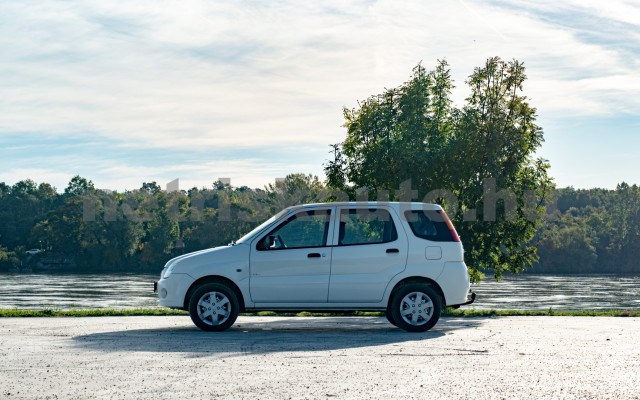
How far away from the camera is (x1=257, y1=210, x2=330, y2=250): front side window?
1112cm

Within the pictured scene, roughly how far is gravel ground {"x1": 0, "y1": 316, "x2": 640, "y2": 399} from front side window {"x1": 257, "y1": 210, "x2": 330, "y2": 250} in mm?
1307

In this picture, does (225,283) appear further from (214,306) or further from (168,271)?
(168,271)

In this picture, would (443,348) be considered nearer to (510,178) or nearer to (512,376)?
(512,376)

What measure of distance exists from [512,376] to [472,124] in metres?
15.4

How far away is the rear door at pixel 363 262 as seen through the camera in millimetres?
11039

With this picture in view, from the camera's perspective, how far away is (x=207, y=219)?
113 metres

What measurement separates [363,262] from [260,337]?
6.39 ft

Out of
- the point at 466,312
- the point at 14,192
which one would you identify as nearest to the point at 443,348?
the point at 466,312

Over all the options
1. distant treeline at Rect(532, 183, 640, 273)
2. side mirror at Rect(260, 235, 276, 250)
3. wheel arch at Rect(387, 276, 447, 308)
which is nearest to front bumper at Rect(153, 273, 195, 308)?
side mirror at Rect(260, 235, 276, 250)

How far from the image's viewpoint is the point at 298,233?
11203 millimetres

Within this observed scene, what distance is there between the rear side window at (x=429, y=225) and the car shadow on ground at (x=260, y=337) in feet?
4.72

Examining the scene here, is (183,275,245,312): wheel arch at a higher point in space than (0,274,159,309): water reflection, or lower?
higher

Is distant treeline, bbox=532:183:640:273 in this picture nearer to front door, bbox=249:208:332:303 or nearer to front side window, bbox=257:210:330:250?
front side window, bbox=257:210:330:250

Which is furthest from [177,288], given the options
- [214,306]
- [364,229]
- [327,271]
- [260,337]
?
[364,229]
